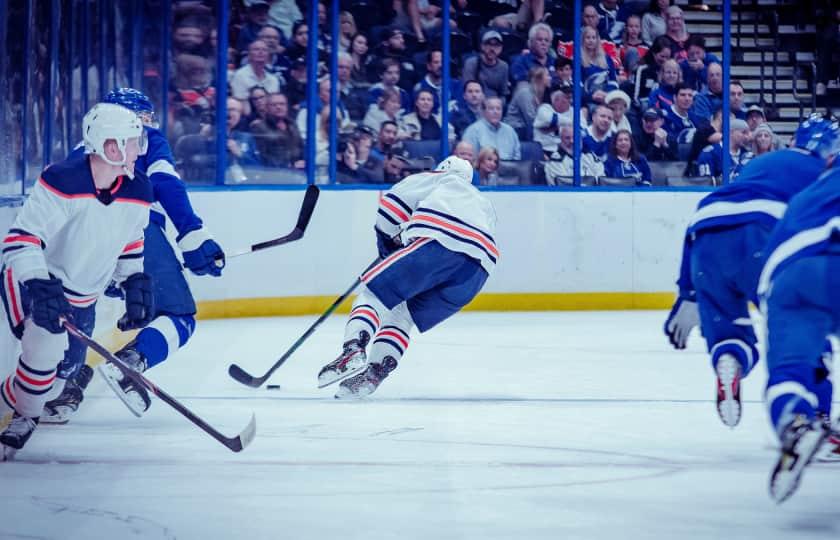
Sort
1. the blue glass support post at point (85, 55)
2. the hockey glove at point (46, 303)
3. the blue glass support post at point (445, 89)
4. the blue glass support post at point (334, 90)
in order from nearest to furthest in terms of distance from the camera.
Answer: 1. the hockey glove at point (46, 303)
2. the blue glass support post at point (85, 55)
3. the blue glass support post at point (334, 90)
4. the blue glass support post at point (445, 89)

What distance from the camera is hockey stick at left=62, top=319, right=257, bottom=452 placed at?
3324 millimetres

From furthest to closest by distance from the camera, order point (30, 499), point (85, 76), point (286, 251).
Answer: point (286, 251)
point (85, 76)
point (30, 499)

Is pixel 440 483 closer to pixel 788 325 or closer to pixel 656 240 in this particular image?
pixel 788 325

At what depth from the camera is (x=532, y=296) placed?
7.71m

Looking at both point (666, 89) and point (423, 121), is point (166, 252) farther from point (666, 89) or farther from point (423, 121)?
point (666, 89)

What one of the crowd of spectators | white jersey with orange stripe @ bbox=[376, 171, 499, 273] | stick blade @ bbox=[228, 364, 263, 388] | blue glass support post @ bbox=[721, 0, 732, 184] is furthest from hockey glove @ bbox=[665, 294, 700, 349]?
blue glass support post @ bbox=[721, 0, 732, 184]

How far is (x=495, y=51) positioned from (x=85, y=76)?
9.35 ft

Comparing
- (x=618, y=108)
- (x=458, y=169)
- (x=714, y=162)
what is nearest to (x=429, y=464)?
(x=458, y=169)

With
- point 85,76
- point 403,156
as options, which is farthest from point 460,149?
point 85,76

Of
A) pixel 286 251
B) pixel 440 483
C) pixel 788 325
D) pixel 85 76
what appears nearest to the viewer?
pixel 788 325

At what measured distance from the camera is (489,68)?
26.4 feet

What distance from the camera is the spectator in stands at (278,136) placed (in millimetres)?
7551

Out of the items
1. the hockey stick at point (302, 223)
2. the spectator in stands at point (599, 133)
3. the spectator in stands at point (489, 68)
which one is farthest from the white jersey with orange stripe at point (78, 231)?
the spectator in stands at point (599, 133)

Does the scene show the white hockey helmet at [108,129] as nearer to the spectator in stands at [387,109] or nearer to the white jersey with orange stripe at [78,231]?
the white jersey with orange stripe at [78,231]
